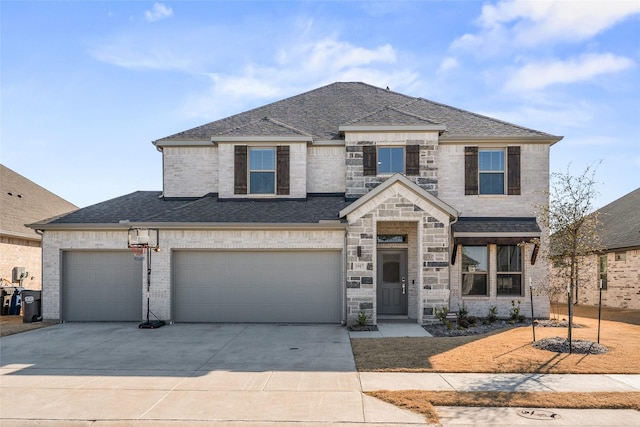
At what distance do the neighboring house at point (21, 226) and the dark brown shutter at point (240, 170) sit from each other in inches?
434

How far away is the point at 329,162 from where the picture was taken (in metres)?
17.5

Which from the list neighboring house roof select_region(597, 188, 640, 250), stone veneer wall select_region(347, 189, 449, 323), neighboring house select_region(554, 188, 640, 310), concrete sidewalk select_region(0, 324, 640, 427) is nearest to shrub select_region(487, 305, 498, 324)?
stone veneer wall select_region(347, 189, 449, 323)

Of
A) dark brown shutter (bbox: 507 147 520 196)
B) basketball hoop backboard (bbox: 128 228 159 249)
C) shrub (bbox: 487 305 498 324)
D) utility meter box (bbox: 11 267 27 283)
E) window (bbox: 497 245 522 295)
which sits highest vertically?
Answer: dark brown shutter (bbox: 507 147 520 196)

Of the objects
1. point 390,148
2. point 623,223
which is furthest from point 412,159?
point 623,223

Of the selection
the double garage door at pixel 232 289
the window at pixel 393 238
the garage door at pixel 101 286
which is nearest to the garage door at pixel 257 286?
the double garage door at pixel 232 289

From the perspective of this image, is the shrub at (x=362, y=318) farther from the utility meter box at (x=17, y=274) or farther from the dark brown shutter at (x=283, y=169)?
the utility meter box at (x=17, y=274)

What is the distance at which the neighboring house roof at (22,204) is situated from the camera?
843 inches

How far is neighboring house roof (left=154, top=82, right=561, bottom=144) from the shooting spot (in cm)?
1698

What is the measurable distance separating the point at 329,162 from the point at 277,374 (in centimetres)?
984

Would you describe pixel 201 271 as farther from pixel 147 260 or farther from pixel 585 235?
pixel 585 235

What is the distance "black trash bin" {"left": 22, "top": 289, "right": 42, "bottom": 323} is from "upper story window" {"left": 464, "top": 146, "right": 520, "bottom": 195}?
15174mm

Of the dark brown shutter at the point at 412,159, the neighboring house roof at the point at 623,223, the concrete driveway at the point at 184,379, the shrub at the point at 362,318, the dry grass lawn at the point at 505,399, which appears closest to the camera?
Result: the concrete driveway at the point at 184,379

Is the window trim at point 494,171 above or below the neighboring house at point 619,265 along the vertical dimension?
above

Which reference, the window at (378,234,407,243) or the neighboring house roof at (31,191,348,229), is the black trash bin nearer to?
the neighboring house roof at (31,191,348,229)
